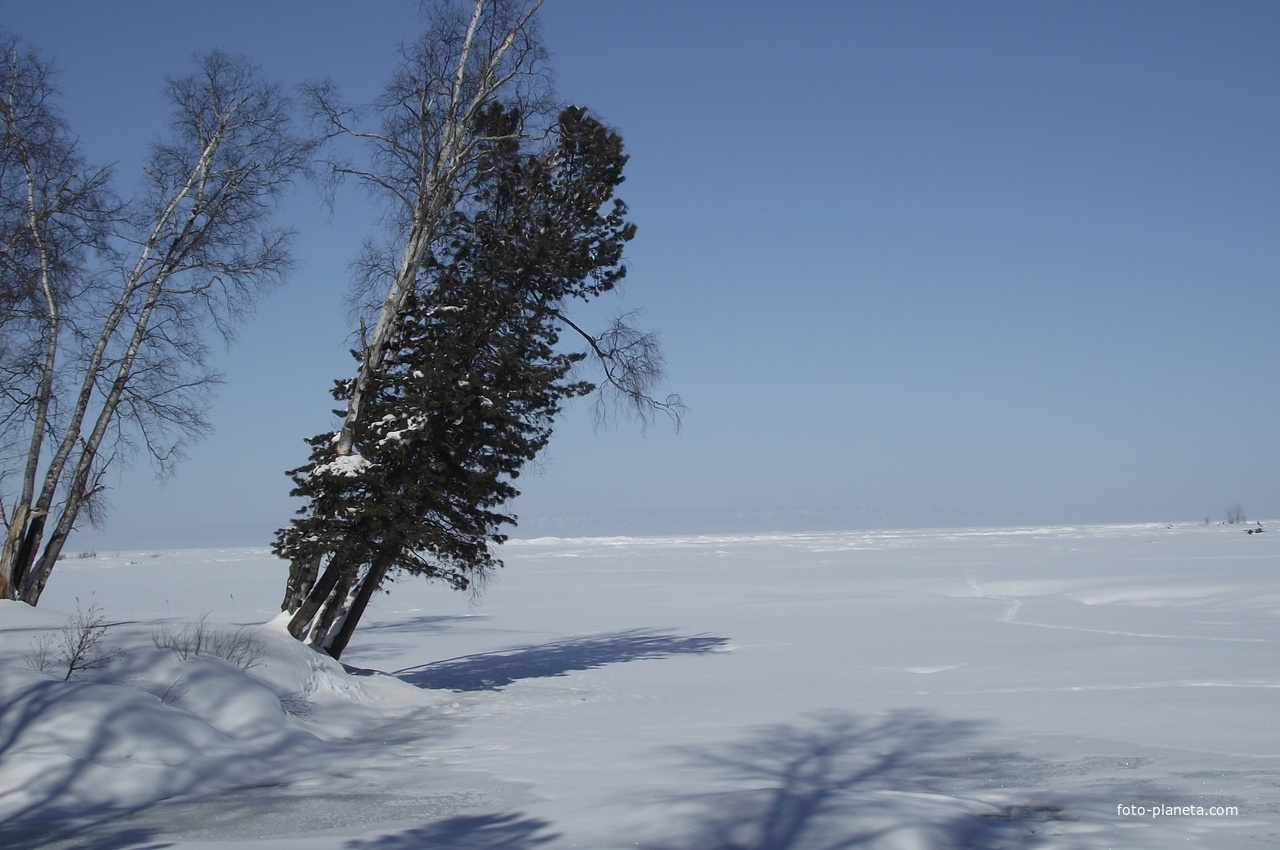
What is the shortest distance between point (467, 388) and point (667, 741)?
5.20m

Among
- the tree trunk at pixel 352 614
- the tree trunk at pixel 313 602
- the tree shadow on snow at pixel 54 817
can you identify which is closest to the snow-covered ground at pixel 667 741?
the tree shadow on snow at pixel 54 817

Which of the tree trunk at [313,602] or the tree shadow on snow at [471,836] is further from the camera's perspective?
the tree trunk at [313,602]

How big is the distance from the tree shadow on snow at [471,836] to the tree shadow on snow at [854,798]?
865 millimetres

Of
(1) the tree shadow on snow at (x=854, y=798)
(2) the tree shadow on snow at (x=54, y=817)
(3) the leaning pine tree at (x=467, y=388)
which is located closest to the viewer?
(1) the tree shadow on snow at (x=854, y=798)

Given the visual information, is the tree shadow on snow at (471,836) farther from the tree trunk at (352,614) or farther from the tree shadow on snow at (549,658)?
the tree shadow on snow at (549,658)

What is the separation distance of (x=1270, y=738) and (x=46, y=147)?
618 inches

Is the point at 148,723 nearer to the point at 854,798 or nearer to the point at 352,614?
the point at 854,798

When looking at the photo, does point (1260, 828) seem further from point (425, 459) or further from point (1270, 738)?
point (425, 459)

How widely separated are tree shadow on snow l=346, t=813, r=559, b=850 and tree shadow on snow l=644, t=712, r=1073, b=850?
0.87 m

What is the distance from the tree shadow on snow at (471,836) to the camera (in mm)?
5527

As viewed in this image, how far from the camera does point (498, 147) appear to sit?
1392 cm

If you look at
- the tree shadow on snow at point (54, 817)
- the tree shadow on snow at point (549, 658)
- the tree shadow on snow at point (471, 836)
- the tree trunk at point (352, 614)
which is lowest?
the tree shadow on snow at point (549, 658)

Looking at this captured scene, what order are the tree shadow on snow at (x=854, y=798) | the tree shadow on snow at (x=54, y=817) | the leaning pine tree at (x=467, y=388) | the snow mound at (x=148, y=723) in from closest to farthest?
the tree shadow on snow at (x=854, y=798)
the tree shadow on snow at (x=54, y=817)
the snow mound at (x=148, y=723)
the leaning pine tree at (x=467, y=388)

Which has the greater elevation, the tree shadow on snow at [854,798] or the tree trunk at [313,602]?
the tree trunk at [313,602]
